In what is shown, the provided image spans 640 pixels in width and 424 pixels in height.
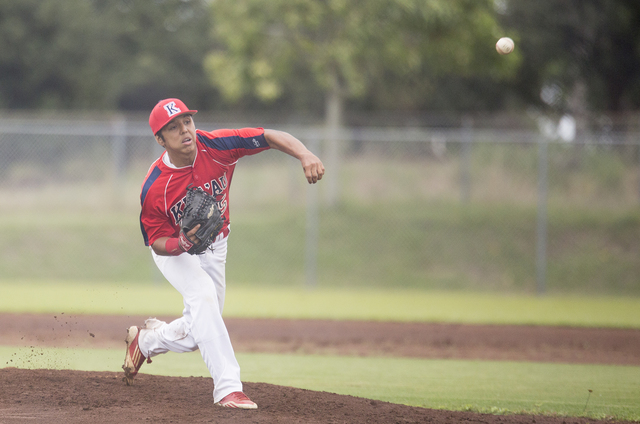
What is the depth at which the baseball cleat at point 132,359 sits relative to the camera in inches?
189

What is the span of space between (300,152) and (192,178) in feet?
2.63

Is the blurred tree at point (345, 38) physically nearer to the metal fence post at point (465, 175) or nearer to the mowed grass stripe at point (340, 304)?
the metal fence post at point (465, 175)

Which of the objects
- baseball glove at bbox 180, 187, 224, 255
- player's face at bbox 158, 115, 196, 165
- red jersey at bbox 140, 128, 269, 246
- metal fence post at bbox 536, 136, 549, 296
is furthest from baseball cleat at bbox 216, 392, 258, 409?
metal fence post at bbox 536, 136, 549, 296

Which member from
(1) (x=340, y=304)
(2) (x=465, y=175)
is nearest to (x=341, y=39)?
(2) (x=465, y=175)

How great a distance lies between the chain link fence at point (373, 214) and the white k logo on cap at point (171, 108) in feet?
24.6

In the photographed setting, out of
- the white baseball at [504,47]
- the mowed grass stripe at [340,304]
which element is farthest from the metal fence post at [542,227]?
the white baseball at [504,47]

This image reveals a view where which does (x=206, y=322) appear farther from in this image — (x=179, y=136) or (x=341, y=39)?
(x=341, y=39)

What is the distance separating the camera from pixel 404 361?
267 inches

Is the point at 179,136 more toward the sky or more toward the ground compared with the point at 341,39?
more toward the ground

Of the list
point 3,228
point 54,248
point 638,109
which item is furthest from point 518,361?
point 638,109

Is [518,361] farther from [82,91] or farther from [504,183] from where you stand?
[82,91]

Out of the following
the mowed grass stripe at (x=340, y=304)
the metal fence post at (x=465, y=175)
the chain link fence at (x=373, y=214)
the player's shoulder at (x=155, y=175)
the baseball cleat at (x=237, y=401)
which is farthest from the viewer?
the metal fence post at (x=465, y=175)

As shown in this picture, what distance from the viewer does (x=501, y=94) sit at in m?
23.0

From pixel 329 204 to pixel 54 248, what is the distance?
5736 mm
